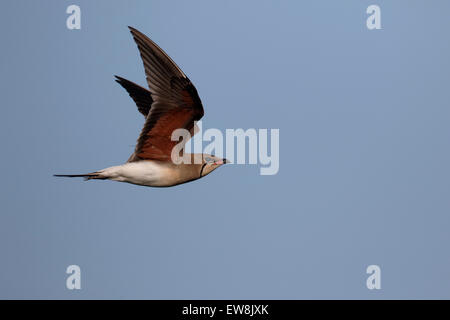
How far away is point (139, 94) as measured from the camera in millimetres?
11781

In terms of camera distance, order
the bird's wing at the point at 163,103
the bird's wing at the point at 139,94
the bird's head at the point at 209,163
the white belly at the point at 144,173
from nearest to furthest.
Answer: the bird's wing at the point at 163,103 < the white belly at the point at 144,173 < the bird's head at the point at 209,163 < the bird's wing at the point at 139,94

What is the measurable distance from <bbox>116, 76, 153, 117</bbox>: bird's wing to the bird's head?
1.74 metres

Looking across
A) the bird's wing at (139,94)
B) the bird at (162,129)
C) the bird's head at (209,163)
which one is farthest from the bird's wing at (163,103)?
the bird's wing at (139,94)

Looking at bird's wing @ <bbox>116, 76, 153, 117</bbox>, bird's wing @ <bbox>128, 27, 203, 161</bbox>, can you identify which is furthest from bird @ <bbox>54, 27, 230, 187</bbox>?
bird's wing @ <bbox>116, 76, 153, 117</bbox>

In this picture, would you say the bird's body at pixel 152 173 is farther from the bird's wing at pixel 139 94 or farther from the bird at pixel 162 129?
the bird's wing at pixel 139 94

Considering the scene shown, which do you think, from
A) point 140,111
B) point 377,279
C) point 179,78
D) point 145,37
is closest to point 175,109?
point 179,78

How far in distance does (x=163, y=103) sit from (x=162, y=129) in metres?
0.39

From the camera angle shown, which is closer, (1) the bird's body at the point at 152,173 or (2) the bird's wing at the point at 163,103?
(2) the bird's wing at the point at 163,103

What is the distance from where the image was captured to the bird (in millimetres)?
9492

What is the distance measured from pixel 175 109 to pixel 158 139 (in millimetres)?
546

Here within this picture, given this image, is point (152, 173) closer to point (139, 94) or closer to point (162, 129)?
point (162, 129)

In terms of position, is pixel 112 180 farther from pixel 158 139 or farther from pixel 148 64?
pixel 148 64

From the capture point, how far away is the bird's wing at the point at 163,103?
945cm

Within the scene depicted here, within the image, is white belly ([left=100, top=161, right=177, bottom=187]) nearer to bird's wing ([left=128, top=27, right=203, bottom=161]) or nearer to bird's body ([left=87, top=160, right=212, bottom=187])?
bird's body ([left=87, top=160, right=212, bottom=187])
